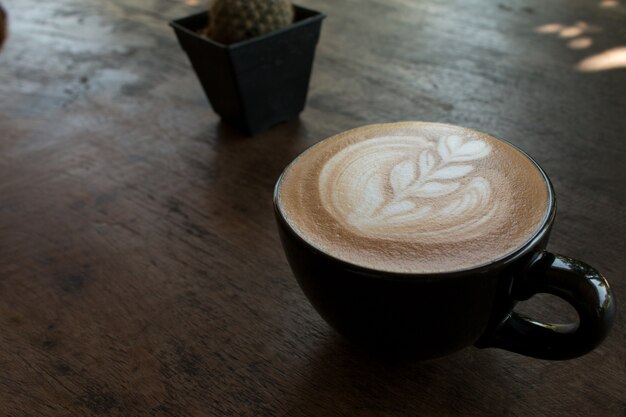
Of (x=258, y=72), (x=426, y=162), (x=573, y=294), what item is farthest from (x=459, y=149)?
(x=258, y=72)

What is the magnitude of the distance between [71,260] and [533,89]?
769mm

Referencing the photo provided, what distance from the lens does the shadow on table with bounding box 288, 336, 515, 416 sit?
1.58ft

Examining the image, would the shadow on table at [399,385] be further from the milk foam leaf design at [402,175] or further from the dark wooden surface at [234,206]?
the milk foam leaf design at [402,175]

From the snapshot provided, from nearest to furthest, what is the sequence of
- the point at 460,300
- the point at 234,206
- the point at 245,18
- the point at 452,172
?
the point at 460,300
the point at 452,172
the point at 234,206
the point at 245,18

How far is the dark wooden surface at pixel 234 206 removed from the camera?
0.50 metres

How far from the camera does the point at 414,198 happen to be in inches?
19.8

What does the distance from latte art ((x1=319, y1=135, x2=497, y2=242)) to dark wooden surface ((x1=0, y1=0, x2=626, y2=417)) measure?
14cm

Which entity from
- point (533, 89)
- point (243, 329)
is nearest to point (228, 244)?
point (243, 329)

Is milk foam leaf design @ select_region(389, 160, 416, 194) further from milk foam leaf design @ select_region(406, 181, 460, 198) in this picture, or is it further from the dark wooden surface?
Result: the dark wooden surface

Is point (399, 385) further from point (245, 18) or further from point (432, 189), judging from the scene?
point (245, 18)

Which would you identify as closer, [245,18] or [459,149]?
[459,149]

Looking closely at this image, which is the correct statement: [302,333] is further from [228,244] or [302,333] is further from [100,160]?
[100,160]

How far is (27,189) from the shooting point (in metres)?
0.81

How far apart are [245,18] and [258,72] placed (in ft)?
0.27
